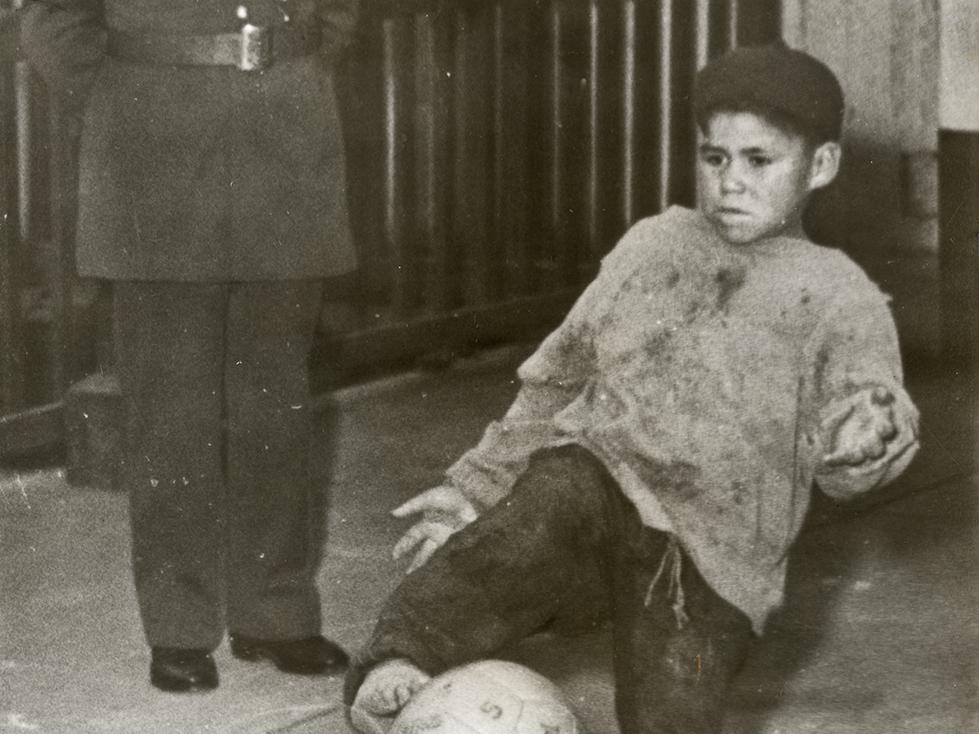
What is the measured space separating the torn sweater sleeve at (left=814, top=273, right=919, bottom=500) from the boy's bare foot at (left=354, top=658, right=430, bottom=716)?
745mm

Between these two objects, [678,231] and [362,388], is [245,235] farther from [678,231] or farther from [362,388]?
[362,388]

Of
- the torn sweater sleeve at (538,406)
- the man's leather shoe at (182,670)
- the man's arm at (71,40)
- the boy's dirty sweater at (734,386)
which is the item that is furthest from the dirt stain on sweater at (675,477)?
the man's arm at (71,40)

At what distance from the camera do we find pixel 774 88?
125 inches

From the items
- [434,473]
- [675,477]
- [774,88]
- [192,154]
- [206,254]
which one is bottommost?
[434,473]

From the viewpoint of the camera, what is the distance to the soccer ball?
296 cm

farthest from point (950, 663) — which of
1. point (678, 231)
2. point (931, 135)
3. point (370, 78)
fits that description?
point (931, 135)

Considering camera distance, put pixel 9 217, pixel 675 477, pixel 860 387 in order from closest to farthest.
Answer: pixel 860 387 → pixel 675 477 → pixel 9 217

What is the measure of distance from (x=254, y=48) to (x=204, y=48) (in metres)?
0.09

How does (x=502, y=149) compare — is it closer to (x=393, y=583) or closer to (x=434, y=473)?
(x=434, y=473)

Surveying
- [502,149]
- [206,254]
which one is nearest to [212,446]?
[206,254]

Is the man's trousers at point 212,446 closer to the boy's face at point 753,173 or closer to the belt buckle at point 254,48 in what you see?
the belt buckle at point 254,48

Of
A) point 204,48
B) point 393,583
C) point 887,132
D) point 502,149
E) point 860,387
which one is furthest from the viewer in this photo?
point 887,132

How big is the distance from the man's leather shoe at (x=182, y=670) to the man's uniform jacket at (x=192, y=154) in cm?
72

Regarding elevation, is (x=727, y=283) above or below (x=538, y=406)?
above
